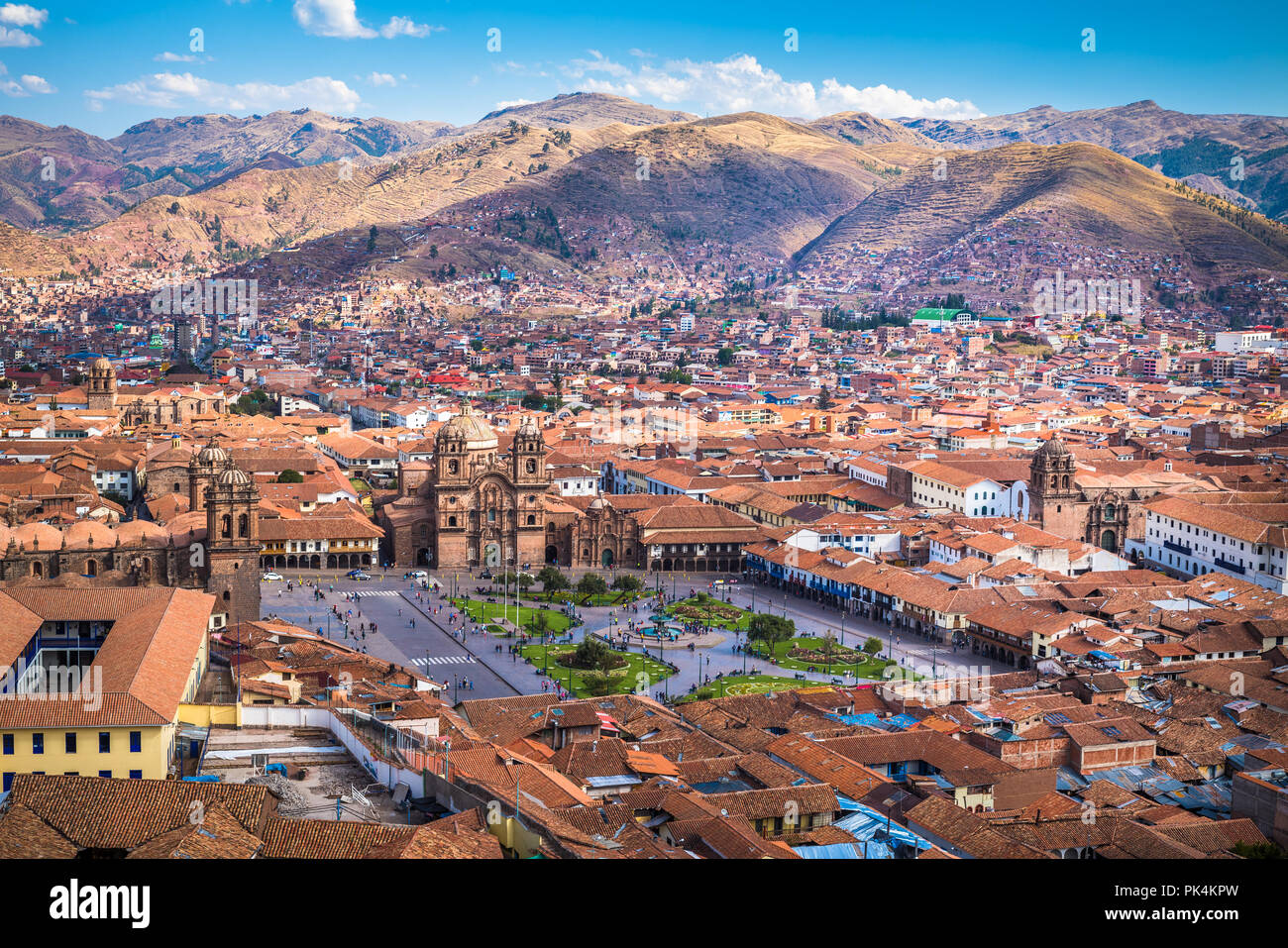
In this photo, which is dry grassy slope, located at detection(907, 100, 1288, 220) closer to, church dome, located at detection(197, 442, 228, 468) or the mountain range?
the mountain range

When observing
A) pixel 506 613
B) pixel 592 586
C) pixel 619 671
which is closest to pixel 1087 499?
pixel 592 586

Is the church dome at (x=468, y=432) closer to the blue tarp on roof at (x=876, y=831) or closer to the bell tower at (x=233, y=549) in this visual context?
the bell tower at (x=233, y=549)

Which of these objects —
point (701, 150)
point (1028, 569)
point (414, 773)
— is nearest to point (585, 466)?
point (1028, 569)

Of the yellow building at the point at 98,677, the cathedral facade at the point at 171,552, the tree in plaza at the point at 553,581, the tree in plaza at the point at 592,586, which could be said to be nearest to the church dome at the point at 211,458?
the cathedral facade at the point at 171,552

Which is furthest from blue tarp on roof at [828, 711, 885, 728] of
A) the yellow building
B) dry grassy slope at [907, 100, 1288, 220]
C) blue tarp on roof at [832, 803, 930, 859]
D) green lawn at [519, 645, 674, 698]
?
dry grassy slope at [907, 100, 1288, 220]

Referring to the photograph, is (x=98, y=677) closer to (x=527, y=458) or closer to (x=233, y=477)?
(x=233, y=477)

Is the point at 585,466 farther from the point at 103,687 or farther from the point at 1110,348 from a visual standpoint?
the point at 1110,348

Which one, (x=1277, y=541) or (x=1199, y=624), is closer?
(x=1199, y=624)
